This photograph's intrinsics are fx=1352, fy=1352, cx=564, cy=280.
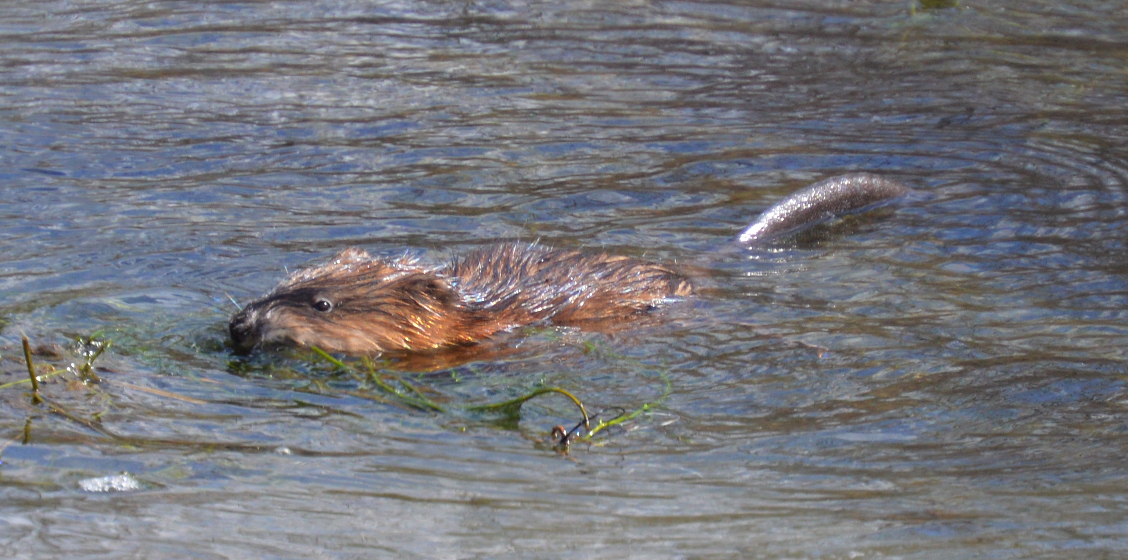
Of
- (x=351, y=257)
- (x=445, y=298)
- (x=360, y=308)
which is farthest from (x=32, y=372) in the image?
(x=445, y=298)

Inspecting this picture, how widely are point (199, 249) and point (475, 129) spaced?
2132mm

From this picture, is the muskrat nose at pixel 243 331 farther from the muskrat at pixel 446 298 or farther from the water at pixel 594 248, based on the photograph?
the water at pixel 594 248

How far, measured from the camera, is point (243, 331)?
453cm

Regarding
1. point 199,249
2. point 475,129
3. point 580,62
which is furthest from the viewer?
point 580,62

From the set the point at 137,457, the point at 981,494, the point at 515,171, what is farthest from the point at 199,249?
the point at 981,494

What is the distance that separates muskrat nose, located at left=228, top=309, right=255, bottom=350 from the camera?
453 centimetres

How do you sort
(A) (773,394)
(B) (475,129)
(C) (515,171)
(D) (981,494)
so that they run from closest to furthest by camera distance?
(D) (981,494) < (A) (773,394) < (C) (515,171) < (B) (475,129)

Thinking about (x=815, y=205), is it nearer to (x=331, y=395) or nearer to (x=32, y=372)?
(x=331, y=395)

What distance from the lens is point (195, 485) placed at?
3.36 meters

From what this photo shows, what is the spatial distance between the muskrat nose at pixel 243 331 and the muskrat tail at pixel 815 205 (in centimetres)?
224

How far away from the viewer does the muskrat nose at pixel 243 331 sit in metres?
4.53

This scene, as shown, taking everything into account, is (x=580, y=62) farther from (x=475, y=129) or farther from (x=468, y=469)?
(x=468, y=469)

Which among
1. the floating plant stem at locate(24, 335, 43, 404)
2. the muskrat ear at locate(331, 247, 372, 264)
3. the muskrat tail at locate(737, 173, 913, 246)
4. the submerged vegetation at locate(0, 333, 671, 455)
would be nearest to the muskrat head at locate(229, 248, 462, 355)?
the muskrat ear at locate(331, 247, 372, 264)

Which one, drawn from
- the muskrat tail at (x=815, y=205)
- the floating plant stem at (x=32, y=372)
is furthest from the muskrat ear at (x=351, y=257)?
the muskrat tail at (x=815, y=205)
